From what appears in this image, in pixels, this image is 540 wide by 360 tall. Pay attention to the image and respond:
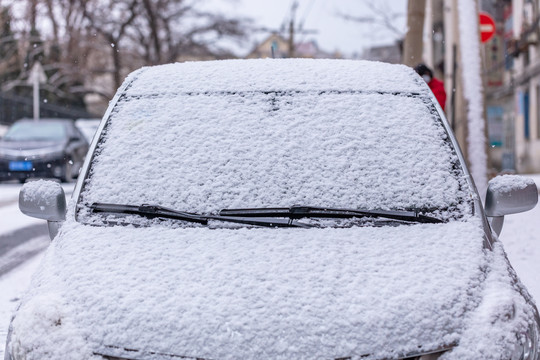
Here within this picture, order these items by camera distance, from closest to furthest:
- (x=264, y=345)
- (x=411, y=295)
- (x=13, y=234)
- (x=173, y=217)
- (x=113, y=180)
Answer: (x=264, y=345)
(x=411, y=295)
(x=173, y=217)
(x=113, y=180)
(x=13, y=234)

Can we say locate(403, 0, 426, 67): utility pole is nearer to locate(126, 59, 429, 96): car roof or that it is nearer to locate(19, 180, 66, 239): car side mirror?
locate(126, 59, 429, 96): car roof

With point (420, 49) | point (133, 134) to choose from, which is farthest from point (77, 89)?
point (133, 134)

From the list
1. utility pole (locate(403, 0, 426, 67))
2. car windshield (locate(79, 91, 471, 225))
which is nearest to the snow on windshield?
car windshield (locate(79, 91, 471, 225))

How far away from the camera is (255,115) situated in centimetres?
323

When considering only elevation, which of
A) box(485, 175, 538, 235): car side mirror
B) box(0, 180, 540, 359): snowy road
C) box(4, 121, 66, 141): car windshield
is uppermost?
box(485, 175, 538, 235): car side mirror

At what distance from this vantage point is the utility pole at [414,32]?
11383 millimetres

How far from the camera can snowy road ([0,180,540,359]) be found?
18.3 feet

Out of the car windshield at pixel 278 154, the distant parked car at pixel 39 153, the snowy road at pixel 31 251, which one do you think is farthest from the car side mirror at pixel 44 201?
the distant parked car at pixel 39 153

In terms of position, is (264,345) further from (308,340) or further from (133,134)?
(133,134)

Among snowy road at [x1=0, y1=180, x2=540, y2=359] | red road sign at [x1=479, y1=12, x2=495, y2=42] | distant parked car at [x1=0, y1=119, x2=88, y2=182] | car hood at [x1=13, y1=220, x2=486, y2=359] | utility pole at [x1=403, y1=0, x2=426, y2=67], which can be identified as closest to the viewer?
car hood at [x1=13, y1=220, x2=486, y2=359]

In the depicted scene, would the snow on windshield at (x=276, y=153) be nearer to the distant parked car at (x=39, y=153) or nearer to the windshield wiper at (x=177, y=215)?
the windshield wiper at (x=177, y=215)

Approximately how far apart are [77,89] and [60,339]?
44.5 metres

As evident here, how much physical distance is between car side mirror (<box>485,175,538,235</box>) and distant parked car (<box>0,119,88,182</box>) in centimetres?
1454

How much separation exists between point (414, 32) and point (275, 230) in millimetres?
9277
